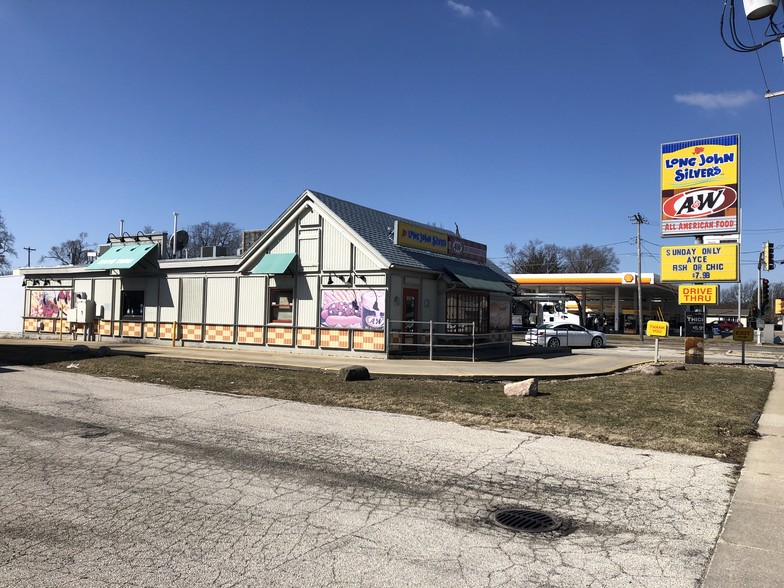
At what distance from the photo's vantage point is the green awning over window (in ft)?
78.9

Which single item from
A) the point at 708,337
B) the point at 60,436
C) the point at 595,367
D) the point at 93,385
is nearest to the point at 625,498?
the point at 60,436

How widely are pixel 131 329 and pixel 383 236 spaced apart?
41.0ft

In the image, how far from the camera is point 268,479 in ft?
19.4

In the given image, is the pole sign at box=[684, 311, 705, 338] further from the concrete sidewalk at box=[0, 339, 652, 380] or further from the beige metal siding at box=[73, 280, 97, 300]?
the beige metal siding at box=[73, 280, 97, 300]

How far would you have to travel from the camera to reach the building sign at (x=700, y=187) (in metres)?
20.3

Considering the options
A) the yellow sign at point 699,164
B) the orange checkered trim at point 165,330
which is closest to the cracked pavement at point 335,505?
the orange checkered trim at point 165,330

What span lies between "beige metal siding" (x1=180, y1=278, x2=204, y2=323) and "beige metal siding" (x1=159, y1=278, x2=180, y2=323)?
38 centimetres

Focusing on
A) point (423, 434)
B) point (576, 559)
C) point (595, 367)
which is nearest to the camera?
point (576, 559)

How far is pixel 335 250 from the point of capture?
781 inches

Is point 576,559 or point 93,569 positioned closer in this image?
point 93,569

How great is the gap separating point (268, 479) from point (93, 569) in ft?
7.18

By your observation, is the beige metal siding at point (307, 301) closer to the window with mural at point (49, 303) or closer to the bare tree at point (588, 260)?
the window with mural at point (49, 303)

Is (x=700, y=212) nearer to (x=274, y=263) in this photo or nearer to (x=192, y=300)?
(x=274, y=263)

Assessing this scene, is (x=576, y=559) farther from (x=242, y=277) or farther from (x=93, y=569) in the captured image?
(x=242, y=277)
